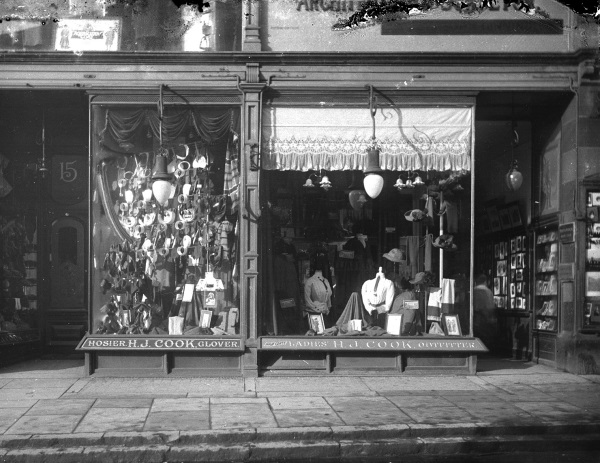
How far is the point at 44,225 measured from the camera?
1408cm

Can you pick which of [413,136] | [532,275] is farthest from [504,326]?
[413,136]

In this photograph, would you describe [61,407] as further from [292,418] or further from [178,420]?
[292,418]

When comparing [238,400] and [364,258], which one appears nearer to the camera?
[238,400]

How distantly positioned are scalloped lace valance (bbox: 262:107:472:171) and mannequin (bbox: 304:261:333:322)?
1.87 m

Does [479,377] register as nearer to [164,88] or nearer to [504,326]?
[504,326]

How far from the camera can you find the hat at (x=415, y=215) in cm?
1264

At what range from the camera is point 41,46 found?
1197 centimetres

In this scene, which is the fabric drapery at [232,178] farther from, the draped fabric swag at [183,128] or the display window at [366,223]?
the display window at [366,223]

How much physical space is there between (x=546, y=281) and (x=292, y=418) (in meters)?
6.10

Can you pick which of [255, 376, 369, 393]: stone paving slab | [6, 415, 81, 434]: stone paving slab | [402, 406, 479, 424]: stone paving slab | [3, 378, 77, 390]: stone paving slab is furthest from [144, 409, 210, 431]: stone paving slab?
[3, 378, 77, 390]: stone paving slab

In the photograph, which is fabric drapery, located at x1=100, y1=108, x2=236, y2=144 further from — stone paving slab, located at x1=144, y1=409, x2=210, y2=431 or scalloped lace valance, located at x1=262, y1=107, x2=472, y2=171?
stone paving slab, located at x1=144, y1=409, x2=210, y2=431

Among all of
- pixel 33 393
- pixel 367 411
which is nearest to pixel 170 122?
pixel 33 393

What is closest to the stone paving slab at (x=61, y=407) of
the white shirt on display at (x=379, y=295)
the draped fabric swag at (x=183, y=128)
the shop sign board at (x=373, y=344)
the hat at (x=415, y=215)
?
the shop sign board at (x=373, y=344)

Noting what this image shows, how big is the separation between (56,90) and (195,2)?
8.34 feet
